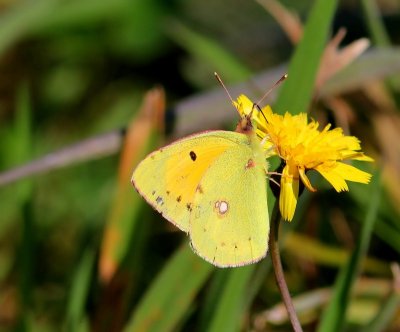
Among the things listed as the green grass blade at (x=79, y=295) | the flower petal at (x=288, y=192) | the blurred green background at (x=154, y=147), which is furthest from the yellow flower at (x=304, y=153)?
the green grass blade at (x=79, y=295)

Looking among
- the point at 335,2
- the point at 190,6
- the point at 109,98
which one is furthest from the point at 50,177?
the point at 335,2

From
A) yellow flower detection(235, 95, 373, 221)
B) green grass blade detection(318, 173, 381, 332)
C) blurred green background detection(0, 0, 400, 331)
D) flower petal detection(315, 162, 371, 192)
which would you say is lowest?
blurred green background detection(0, 0, 400, 331)

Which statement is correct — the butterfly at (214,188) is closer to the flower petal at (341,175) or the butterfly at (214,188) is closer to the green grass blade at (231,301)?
the flower petal at (341,175)

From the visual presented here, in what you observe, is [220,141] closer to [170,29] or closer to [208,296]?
[208,296]

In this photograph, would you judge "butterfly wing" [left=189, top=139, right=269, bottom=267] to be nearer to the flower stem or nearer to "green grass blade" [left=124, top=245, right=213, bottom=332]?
the flower stem

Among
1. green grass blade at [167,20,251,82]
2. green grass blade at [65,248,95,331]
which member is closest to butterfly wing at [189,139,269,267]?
green grass blade at [65,248,95,331]
